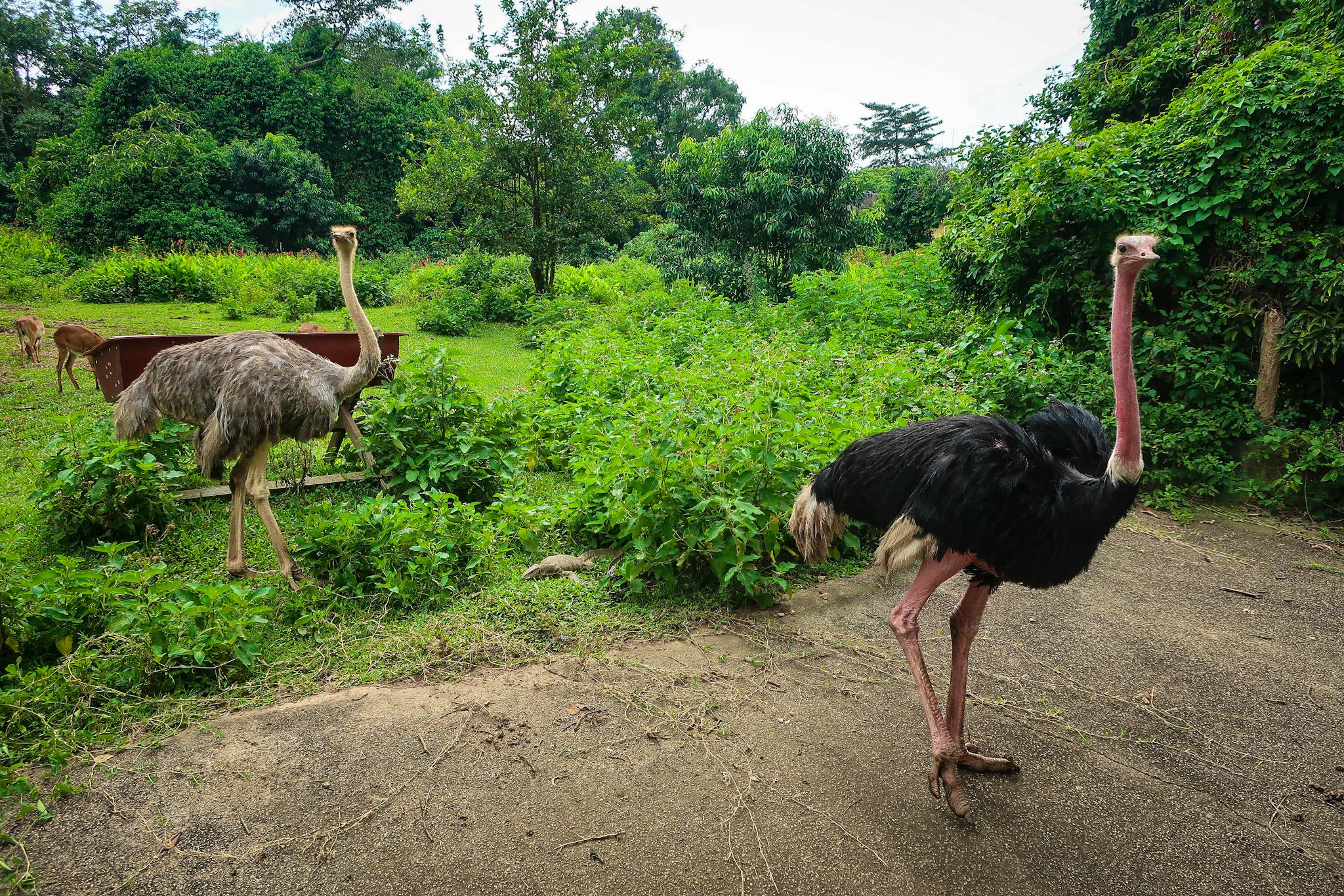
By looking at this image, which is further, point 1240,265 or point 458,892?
point 1240,265

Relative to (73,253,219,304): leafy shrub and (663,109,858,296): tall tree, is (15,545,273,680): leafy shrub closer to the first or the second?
(663,109,858,296): tall tree

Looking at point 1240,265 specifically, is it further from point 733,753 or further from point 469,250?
point 469,250

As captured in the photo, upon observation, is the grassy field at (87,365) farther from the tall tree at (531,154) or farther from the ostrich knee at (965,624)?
the ostrich knee at (965,624)

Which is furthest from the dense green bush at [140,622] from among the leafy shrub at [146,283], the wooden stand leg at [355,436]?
the leafy shrub at [146,283]

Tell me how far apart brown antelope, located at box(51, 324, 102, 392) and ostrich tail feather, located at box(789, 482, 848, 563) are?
8.16 meters

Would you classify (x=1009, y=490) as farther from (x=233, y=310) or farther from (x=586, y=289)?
(x=586, y=289)

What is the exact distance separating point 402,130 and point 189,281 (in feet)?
64.1

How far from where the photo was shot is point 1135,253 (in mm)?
2494

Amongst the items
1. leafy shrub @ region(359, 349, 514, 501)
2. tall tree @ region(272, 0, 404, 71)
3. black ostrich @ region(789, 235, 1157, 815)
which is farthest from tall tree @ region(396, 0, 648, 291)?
tall tree @ region(272, 0, 404, 71)

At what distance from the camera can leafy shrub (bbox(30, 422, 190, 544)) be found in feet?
13.9

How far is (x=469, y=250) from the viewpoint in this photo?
16.0m

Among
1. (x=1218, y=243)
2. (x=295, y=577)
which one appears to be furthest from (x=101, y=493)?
(x=1218, y=243)

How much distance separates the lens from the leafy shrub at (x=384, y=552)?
3.86m

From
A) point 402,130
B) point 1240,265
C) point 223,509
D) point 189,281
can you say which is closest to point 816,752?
point 223,509
